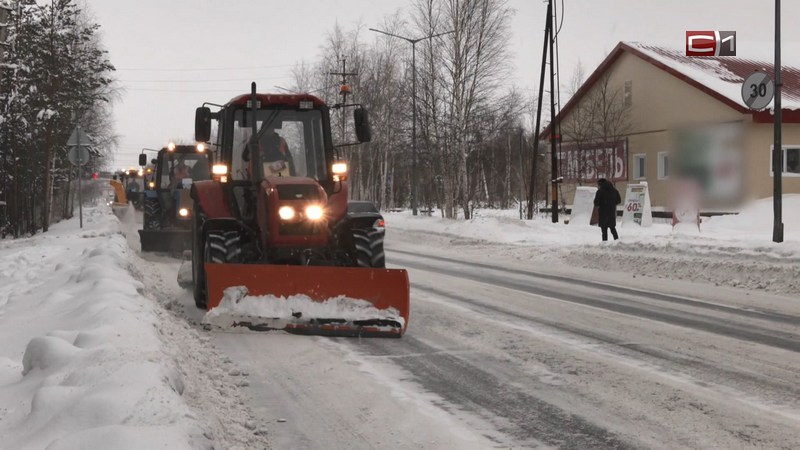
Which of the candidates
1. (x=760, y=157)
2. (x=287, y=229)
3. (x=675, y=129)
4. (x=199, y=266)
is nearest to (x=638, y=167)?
(x=675, y=129)

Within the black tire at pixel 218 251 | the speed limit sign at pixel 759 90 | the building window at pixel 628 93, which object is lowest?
the black tire at pixel 218 251

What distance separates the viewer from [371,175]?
57.0 metres

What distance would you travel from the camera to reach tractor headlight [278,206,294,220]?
8.09 m

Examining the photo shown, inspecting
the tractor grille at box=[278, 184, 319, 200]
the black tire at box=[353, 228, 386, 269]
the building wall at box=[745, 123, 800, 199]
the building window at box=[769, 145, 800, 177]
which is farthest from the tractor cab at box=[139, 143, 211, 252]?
the building window at box=[769, 145, 800, 177]

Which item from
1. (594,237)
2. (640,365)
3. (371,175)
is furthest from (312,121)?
(371,175)

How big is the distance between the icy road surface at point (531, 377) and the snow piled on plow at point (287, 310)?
0.62 feet

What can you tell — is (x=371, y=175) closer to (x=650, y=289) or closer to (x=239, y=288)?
(x=650, y=289)

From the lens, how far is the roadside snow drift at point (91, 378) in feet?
11.5

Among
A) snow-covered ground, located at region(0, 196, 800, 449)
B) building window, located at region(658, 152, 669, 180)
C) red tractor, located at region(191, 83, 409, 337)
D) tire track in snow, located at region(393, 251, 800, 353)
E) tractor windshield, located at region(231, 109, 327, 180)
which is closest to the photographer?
snow-covered ground, located at region(0, 196, 800, 449)

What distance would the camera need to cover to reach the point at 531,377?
575 cm

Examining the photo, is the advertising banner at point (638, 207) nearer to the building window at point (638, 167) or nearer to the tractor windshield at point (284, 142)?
the building window at point (638, 167)

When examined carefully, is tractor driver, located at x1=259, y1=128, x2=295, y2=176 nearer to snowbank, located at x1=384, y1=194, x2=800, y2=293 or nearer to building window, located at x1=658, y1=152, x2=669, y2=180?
snowbank, located at x1=384, y1=194, x2=800, y2=293

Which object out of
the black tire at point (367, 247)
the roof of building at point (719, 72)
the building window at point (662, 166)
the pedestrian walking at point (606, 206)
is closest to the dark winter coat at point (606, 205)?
the pedestrian walking at point (606, 206)

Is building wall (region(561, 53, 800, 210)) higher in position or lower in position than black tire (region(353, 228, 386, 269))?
higher
